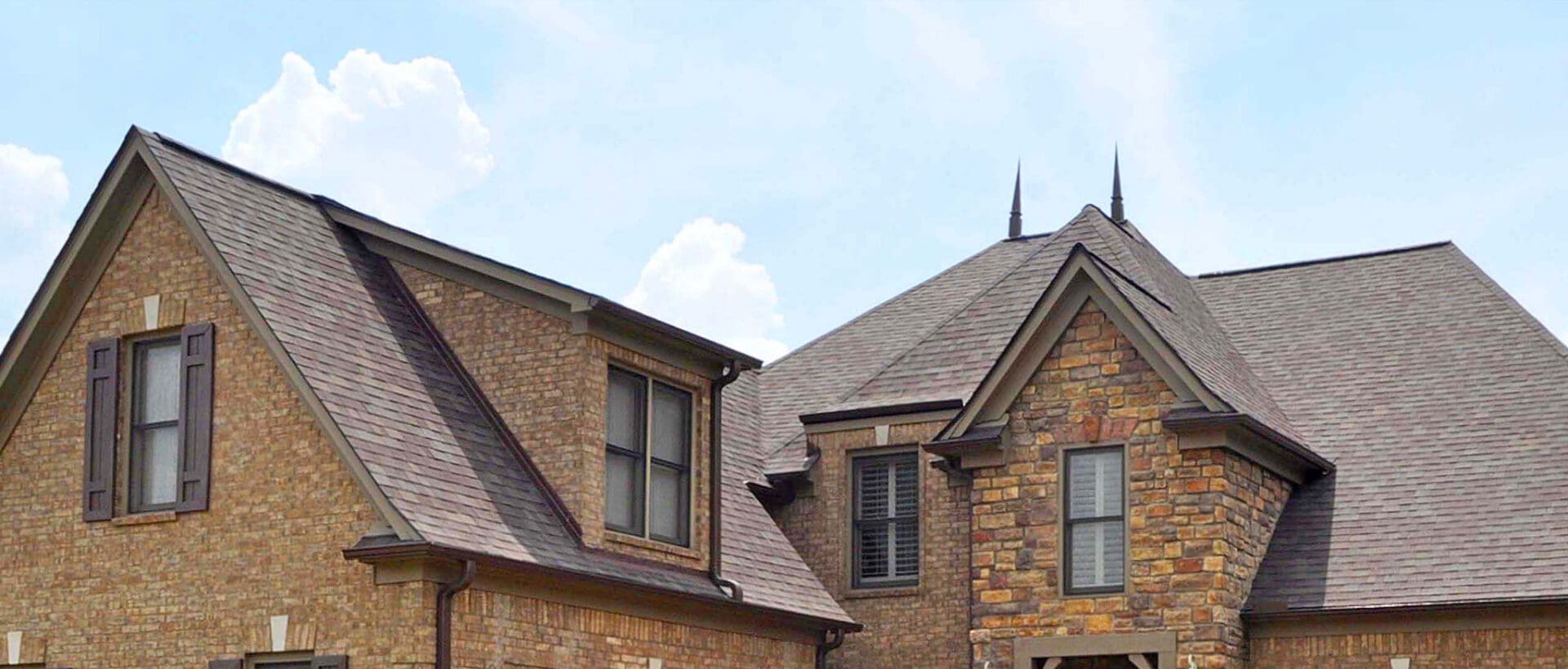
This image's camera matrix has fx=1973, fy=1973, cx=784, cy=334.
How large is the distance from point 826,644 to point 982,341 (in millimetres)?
4219

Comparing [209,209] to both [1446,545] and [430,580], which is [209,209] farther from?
[1446,545]

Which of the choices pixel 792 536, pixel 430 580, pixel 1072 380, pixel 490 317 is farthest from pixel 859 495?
pixel 430 580

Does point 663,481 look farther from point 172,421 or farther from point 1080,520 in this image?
point 172,421

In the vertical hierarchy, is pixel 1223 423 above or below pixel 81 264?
below

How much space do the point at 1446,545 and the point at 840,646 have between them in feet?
21.2

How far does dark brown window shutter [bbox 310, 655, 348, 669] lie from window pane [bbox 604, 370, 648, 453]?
3.63 meters

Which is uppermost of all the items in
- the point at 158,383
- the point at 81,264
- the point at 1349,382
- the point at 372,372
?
the point at 81,264

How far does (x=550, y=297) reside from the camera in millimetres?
18094

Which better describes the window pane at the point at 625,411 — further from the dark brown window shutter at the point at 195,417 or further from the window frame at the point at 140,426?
the window frame at the point at 140,426

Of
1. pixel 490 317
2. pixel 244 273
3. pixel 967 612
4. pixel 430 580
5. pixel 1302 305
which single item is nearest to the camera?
pixel 430 580

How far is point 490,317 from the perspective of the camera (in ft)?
60.8

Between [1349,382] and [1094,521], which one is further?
[1349,382]

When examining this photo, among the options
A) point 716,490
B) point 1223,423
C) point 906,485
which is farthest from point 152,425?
point 1223,423

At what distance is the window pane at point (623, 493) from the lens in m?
18.4
